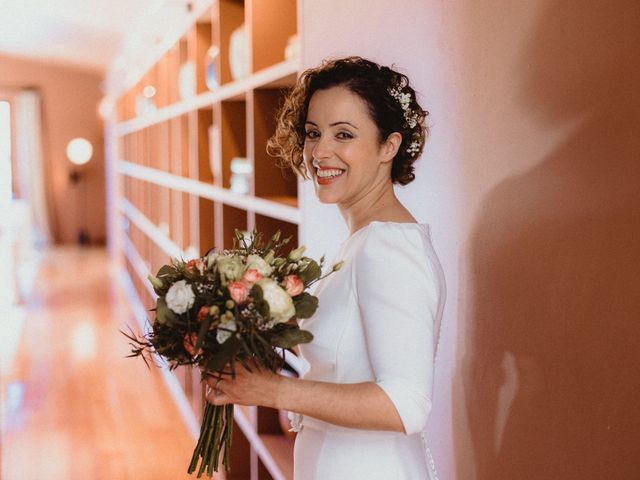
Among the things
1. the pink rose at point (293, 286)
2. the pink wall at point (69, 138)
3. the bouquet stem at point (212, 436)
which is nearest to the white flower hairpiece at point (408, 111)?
the pink rose at point (293, 286)

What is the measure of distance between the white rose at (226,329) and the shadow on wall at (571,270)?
502mm

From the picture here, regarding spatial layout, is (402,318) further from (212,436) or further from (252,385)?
(212,436)

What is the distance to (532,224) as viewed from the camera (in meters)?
1.28

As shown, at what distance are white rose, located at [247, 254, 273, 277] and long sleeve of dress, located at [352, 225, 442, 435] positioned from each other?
0.51ft

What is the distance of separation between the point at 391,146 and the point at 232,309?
0.45 metres

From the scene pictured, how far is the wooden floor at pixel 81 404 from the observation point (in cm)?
411

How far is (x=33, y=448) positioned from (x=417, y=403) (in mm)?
3679

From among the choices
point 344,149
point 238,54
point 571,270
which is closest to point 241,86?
point 238,54

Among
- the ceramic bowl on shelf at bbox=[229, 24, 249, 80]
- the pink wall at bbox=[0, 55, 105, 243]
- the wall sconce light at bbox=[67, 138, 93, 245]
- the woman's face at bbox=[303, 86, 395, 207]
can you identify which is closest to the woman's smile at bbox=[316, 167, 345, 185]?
the woman's face at bbox=[303, 86, 395, 207]

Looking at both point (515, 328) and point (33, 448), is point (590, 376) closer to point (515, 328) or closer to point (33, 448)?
point (515, 328)

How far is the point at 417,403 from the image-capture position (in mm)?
1213

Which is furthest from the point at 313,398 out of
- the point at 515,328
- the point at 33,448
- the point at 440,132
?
the point at 33,448

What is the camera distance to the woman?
1219 millimetres

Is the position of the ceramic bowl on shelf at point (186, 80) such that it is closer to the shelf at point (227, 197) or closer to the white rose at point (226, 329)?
the shelf at point (227, 197)
